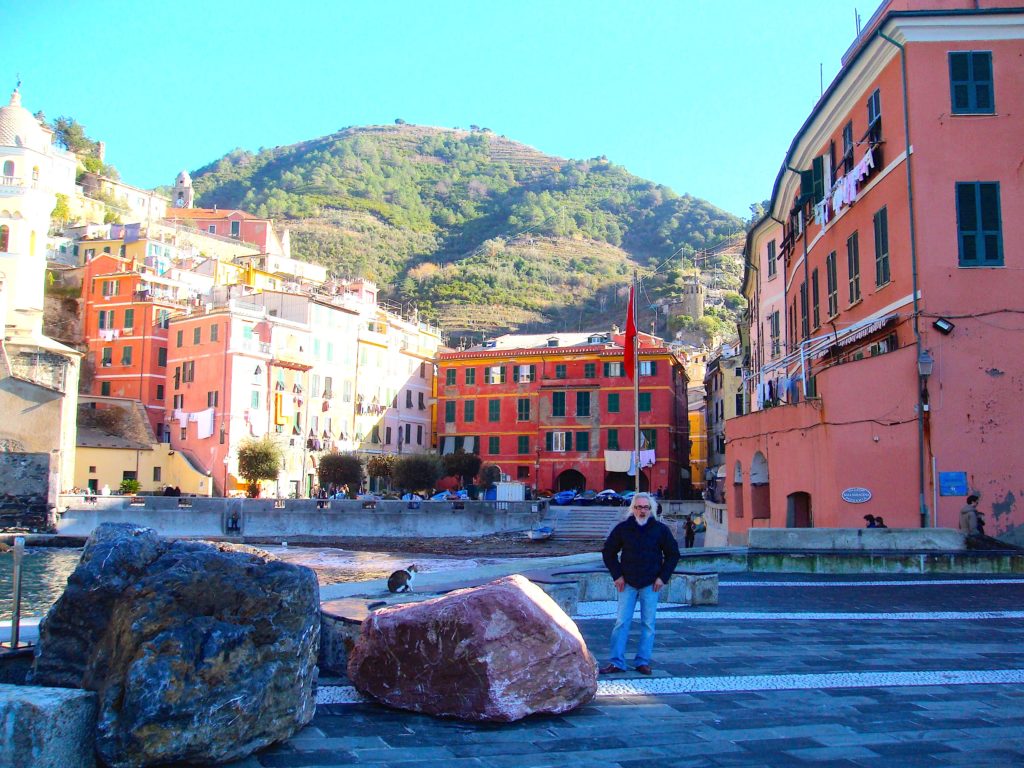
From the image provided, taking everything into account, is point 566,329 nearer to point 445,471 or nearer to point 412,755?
point 445,471

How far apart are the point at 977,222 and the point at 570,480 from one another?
45.8 metres

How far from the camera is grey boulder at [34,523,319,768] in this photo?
4.85 meters

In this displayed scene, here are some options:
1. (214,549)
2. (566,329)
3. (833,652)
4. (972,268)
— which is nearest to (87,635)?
(214,549)

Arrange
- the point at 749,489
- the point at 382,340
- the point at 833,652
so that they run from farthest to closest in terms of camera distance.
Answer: the point at 382,340
the point at 749,489
the point at 833,652

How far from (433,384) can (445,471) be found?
13.8 m

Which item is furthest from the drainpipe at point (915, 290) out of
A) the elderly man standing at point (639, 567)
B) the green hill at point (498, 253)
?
the green hill at point (498, 253)

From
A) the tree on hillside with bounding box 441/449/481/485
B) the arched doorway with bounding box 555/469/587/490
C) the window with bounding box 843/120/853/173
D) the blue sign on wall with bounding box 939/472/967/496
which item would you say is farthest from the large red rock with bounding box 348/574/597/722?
the arched doorway with bounding box 555/469/587/490

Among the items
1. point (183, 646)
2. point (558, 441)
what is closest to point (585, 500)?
point (558, 441)

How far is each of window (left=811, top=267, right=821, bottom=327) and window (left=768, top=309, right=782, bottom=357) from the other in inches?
254

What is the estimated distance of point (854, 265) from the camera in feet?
74.6

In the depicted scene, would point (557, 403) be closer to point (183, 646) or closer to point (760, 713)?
point (760, 713)

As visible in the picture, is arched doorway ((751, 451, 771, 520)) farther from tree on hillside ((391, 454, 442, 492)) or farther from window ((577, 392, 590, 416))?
window ((577, 392, 590, 416))

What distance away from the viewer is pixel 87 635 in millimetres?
5594

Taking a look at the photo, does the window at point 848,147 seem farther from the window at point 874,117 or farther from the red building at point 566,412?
the red building at point 566,412
